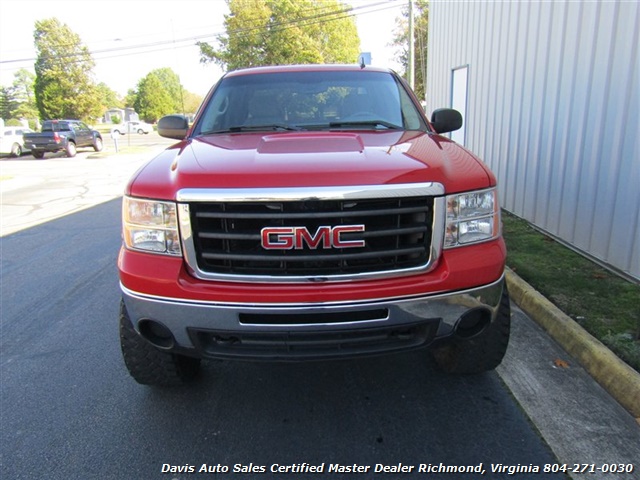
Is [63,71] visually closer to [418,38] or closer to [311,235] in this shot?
[418,38]

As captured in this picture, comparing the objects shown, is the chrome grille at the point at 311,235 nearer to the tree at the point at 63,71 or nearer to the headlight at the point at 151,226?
the headlight at the point at 151,226

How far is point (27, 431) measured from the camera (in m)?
2.56

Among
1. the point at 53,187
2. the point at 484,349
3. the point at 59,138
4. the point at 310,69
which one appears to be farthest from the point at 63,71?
the point at 484,349

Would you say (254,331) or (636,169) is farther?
(636,169)

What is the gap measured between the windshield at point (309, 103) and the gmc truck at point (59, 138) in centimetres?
2257

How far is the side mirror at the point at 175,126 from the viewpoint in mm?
3844

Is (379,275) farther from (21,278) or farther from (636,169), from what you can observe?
(21,278)

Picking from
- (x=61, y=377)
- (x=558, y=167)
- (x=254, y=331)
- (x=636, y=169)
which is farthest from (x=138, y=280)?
(x=558, y=167)

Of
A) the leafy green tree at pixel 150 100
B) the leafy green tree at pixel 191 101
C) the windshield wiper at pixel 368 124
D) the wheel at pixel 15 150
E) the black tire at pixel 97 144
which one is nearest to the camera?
the windshield wiper at pixel 368 124

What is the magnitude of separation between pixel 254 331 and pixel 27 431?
1.49 m

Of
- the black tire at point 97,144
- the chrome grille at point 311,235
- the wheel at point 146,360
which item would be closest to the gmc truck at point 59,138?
the black tire at point 97,144

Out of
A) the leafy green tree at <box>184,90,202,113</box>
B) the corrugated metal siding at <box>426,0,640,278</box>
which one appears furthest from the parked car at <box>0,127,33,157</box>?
the leafy green tree at <box>184,90,202,113</box>

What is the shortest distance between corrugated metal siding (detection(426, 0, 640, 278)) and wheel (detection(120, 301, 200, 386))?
385 cm

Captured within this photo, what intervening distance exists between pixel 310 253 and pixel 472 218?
818 millimetres
